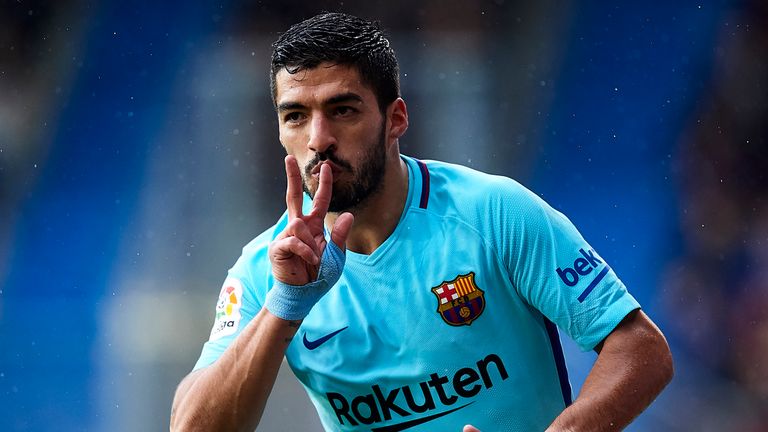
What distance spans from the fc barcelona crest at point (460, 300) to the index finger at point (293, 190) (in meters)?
0.58

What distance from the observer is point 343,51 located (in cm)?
312

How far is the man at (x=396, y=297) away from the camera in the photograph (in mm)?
2951

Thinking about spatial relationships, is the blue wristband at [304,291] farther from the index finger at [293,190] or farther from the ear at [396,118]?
the ear at [396,118]

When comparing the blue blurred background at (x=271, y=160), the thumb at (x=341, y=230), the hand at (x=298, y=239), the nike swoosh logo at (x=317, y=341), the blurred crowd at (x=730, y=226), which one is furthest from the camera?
the blue blurred background at (x=271, y=160)

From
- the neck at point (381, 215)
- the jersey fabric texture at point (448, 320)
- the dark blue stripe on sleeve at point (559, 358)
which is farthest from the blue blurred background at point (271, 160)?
the neck at point (381, 215)

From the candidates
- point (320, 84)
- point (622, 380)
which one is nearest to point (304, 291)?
point (320, 84)

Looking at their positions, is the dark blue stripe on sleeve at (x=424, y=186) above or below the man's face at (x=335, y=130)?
below

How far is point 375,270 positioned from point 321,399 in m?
0.46

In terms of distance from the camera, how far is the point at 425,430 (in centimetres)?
317

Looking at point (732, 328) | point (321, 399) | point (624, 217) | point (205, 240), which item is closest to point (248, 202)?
point (205, 240)

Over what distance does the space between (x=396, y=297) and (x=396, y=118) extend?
0.58m

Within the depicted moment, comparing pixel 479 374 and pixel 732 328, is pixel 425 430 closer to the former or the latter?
pixel 479 374

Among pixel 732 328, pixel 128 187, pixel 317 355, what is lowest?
pixel 732 328

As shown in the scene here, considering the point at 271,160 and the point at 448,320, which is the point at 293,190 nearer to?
the point at 448,320
